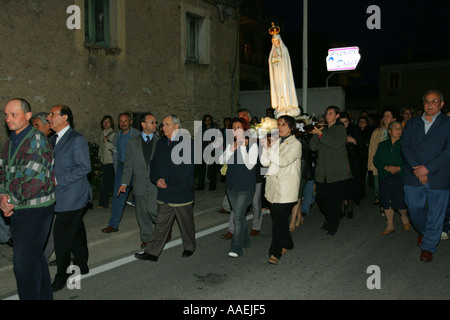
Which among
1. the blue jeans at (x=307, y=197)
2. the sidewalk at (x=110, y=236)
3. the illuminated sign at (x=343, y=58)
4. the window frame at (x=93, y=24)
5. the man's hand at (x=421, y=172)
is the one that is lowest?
the sidewalk at (x=110, y=236)

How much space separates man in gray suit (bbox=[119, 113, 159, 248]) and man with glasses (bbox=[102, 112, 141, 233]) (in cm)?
42

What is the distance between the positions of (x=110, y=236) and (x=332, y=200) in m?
3.84

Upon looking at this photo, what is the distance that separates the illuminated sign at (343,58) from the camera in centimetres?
2131

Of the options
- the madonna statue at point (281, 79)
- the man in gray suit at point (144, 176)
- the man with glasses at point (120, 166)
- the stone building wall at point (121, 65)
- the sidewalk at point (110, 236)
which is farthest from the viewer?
the madonna statue at point (281, 79)

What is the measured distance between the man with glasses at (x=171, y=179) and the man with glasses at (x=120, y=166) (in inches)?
47.5

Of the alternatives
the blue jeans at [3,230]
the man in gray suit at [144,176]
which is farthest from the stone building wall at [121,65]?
the man in gray suit at [144,176]

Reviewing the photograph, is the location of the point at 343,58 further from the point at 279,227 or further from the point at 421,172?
the point at 279,227

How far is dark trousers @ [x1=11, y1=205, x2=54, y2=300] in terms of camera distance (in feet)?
11.7

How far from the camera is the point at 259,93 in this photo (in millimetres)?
19266

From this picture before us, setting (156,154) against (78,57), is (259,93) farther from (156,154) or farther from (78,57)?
(156,154)

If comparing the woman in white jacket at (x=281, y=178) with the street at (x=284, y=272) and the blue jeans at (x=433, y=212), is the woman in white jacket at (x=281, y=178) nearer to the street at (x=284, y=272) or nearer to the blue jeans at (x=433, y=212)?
the street at (x=284, y=272)

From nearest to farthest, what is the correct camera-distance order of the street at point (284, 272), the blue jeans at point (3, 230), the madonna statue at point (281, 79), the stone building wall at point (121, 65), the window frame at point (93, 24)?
the street at point (284, 272)
the blue jeans at point (3, 230)
the stone building wall at point (121, 65)
the madonna statue at point (281, 79)
the window frame at point (93, 24)

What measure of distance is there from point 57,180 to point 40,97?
5632 mm
